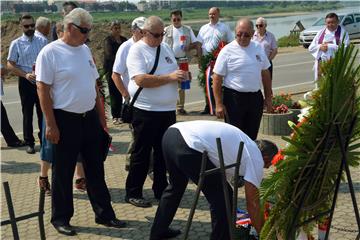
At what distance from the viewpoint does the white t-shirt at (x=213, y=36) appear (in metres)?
9.55

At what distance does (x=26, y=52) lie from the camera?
7.54 m

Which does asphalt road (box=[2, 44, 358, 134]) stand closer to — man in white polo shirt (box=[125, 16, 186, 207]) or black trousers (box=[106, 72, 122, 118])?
black trousers (box=[106, 72, 122, 118])

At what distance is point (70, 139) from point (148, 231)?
1075mm

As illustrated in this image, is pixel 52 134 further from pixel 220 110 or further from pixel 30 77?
pixel 30 77

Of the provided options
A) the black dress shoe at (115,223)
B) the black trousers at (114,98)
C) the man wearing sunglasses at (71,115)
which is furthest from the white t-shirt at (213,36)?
the black dress shoe at (115,223)

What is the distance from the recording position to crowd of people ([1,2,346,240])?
147 inches

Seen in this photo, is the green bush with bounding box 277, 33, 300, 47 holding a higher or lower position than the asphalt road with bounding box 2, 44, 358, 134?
lower

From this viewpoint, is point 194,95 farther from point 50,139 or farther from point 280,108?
point 50,139

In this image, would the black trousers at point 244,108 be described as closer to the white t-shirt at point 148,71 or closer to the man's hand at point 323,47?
the white t-shirt at point 148,71

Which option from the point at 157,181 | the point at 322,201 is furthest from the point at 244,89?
the point at 322,201

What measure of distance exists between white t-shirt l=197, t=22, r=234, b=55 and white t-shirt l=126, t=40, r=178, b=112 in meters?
4.43

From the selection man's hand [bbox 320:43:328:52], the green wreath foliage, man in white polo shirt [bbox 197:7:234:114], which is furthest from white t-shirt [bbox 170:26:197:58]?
the green wreath foliage

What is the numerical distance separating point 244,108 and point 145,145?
1.20m

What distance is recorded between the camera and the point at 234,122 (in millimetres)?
5820
